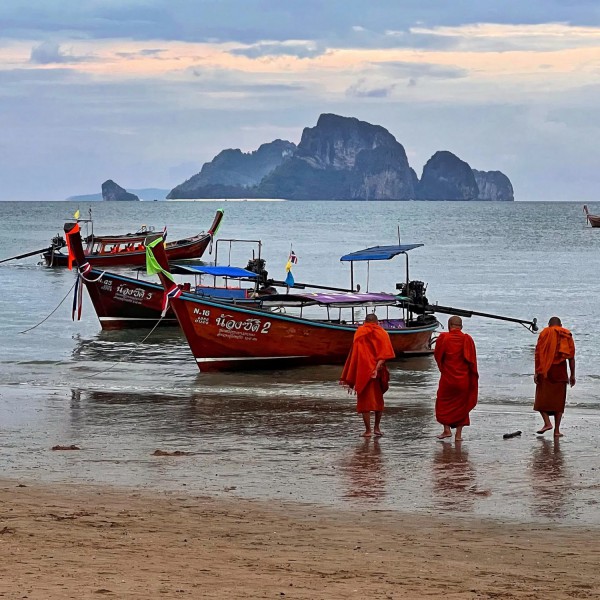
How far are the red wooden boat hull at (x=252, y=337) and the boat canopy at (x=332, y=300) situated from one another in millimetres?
430

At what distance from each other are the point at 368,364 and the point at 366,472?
1662 mm

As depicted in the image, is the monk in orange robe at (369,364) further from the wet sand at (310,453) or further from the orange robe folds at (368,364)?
the wet sand at (310,453)

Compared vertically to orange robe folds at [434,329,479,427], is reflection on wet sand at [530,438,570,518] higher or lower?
lower

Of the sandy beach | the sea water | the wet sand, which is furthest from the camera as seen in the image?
the sea water

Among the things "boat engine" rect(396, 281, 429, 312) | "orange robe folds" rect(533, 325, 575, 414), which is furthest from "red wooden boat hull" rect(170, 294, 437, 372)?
"orange robe folds" rect(533, 325, 575, 414)

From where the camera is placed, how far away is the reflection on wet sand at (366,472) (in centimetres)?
982

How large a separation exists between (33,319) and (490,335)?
1194 centimetres

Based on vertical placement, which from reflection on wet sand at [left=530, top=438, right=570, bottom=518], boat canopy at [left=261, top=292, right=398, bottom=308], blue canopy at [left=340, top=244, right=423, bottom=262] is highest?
blue canopy at [left=340, top=244, right=423, bottom=262]

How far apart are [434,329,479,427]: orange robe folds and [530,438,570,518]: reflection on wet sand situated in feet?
2.91

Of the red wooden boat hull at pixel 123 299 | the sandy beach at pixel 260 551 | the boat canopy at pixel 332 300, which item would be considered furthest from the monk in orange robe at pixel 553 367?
the red wooden boat hull at pixel 123 299

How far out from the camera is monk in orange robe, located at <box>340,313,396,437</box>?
39.8ft

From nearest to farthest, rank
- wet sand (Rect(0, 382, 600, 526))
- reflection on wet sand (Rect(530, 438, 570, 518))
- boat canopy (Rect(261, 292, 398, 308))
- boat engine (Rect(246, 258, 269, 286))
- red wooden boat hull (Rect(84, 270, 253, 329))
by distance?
reflection on wet sand (Rect(530, 438, 570, 518)), wet sand (Rect(0, 382, 600, 526)), boat canopy (Rect(261, 292, 398, 308)), red wooden boat hull (Rect(84, 270, 253, 329)), boat engine (Rect(246, 258, 269, 286))

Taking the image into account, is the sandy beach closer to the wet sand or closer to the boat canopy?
the wet sand

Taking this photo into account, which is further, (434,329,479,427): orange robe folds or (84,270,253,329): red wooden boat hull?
(84,270,253,329): red wooden boat hull
